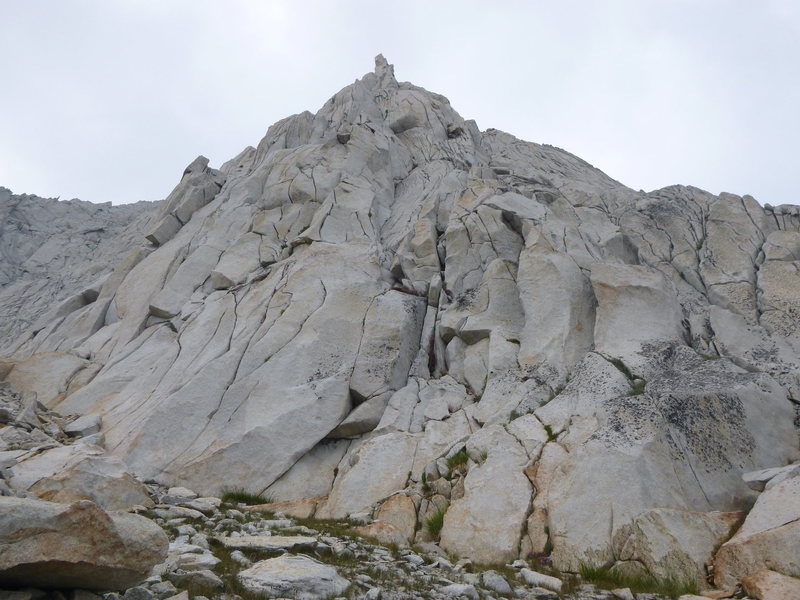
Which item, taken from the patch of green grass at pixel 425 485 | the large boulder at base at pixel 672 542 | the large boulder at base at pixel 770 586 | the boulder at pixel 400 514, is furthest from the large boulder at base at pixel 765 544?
the patch of green grass at pixel 425 485

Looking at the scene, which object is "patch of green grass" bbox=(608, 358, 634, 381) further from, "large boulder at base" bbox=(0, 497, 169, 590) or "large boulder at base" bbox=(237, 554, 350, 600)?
"large boulder at base" bbox=(0, 497, 169, 590)

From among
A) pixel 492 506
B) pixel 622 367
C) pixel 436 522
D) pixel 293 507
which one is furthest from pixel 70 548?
pixel 622 367

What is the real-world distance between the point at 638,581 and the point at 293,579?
27.0ft

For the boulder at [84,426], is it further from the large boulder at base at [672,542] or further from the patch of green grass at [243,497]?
the large boulder at base at [672,542]

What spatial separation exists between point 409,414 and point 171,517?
10.4 metres

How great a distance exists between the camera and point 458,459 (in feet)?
66.2

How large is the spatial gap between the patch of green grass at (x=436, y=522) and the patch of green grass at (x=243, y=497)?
7.12 metres

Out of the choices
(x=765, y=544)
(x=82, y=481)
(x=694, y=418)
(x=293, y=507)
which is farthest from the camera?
(x=293, y=507)

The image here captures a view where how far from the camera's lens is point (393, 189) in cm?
4584

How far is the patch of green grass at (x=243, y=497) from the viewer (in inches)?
856

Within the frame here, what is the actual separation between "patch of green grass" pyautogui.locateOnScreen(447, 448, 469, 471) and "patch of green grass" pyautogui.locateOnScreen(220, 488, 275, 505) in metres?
7.17

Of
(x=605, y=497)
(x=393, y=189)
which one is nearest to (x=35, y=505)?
(x=605, y=497)

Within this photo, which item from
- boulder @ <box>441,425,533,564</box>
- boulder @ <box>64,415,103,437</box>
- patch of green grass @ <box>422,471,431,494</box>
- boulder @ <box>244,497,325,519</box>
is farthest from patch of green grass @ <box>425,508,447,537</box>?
boulder @ <box>64,415,103,437</box>

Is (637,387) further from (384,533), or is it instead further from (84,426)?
(84,426)
